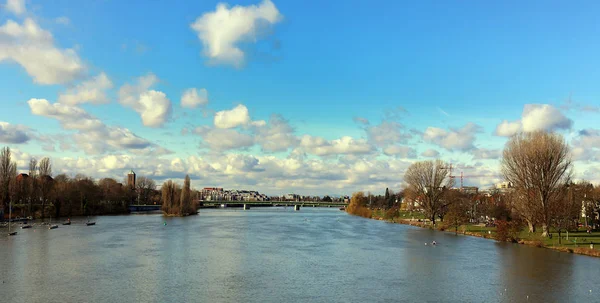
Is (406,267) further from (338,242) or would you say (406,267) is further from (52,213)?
(52,213)

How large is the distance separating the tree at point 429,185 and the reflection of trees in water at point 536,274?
133 ft

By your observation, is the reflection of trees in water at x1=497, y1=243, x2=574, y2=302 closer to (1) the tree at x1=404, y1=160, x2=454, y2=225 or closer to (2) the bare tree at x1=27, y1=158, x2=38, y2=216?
(1) the tree at x1=404, y1=160, x2=454, y2=225

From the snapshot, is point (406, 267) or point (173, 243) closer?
point (406, 267)

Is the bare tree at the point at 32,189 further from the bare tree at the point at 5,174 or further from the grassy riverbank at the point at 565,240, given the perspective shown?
the grassy riverbank at the point at 565,240

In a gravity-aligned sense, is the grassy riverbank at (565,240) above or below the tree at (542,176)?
below

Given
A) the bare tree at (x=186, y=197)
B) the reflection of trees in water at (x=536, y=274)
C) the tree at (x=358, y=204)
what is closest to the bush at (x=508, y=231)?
the reflection of trees in water at (x=536, y=274)

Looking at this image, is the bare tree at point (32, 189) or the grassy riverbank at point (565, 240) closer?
the grassy riverbank at point (565, 240)

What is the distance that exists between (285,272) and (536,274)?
2039cm

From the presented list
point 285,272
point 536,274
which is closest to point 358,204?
point 536,274

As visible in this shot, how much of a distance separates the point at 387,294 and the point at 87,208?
11484 centimetres

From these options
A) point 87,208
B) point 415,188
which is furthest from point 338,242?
point 87,208

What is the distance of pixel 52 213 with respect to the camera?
108312mm

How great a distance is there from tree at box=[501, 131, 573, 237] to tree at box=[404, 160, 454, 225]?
108 feet

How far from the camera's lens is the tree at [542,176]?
188 feet
